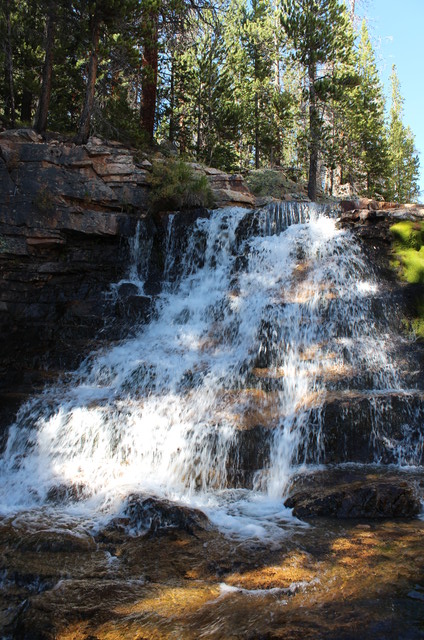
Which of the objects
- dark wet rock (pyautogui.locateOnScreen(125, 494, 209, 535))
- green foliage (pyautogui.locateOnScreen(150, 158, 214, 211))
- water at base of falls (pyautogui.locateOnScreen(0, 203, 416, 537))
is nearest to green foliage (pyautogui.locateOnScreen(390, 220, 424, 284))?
water at base of falls (pyautogui.locateOnScreen(0, 203, 416, 537))

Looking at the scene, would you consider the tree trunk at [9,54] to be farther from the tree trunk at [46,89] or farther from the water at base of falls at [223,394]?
the water at base of falls at [223,394]

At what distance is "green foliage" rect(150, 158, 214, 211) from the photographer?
13695 millimetres

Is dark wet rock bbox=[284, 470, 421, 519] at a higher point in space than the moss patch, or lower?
lower

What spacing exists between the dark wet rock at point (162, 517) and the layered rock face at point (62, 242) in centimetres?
526

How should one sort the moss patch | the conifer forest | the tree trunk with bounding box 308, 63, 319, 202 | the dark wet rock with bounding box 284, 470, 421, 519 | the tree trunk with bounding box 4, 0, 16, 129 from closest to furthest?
the dark wet rock with bounding box 284, 470, 421, 519
the moss patch
the conifer forest
the tree trunk with bounding box 4, 0, 16, 129
the tree trunk with bounding box 308, 63, 319, 202

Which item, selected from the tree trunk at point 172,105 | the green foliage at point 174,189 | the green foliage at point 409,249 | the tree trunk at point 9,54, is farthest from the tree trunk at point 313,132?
the tree trunk at point 9,54

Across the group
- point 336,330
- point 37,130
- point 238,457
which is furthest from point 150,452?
point 37,130

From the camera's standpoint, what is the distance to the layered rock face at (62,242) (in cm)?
1141

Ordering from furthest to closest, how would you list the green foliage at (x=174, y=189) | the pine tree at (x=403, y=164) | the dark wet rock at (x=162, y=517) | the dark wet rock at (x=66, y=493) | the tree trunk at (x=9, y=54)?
the pine tree at (x=403, y=164) < the tree trunk at (x=9, y=54) < the green foliage at (x=174, y=189) < the dark wet rock at (x=66, y=493) < the dark wet rock at (x=162, y=517)

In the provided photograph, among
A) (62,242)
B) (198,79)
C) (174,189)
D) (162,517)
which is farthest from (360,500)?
(198,79)

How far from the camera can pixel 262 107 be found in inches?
977

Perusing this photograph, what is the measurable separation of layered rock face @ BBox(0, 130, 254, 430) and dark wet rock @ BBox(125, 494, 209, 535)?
5.26 m

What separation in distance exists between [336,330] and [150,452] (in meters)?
4.29

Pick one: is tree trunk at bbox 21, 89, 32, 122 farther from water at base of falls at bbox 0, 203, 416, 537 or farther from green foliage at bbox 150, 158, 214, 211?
water at base of falls at bbox 0, 203, 416, 537
